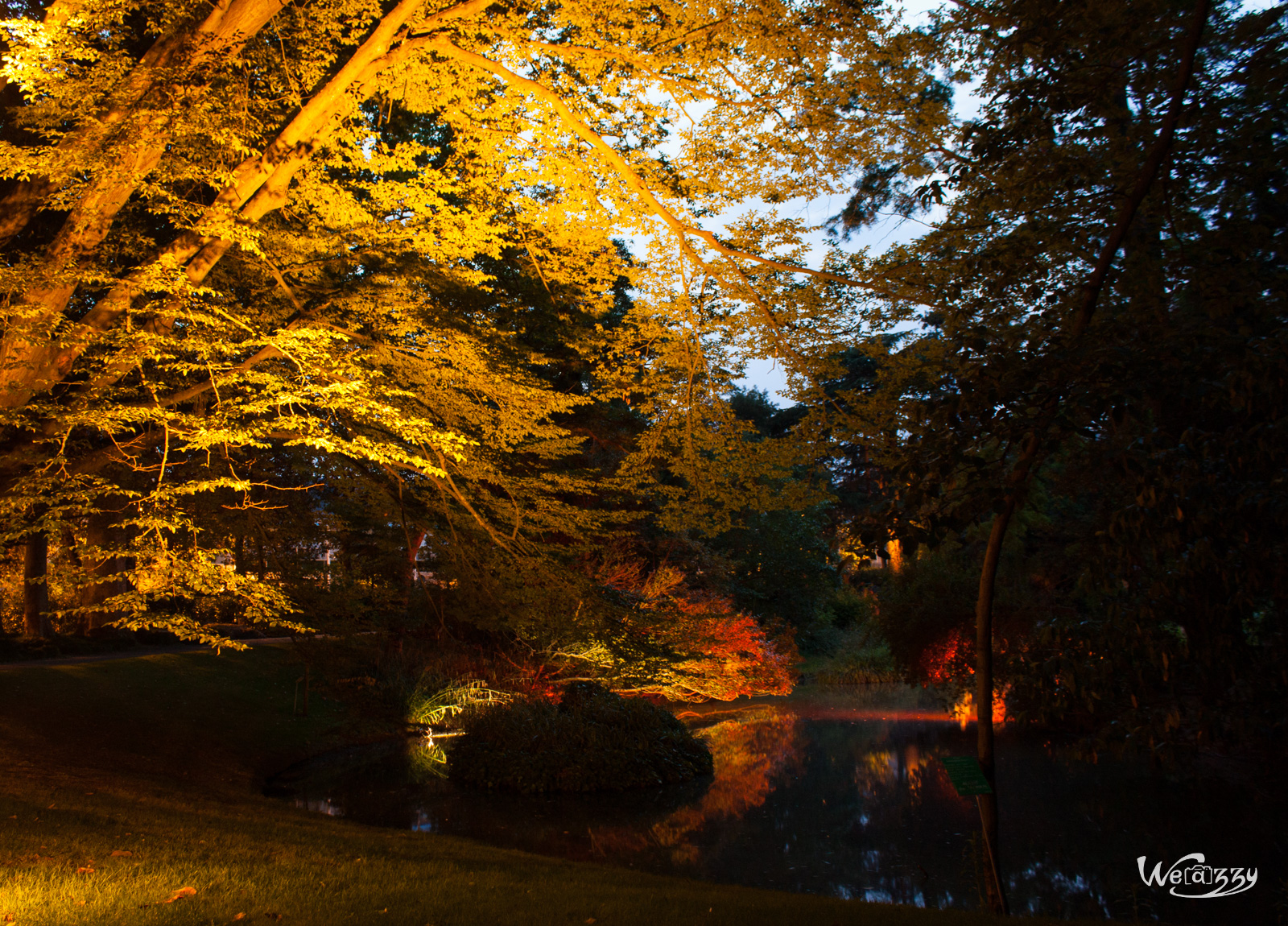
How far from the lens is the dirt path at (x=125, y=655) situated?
54.7 ft

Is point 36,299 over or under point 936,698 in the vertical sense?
over

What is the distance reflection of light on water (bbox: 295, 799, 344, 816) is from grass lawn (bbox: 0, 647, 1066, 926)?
689 mm

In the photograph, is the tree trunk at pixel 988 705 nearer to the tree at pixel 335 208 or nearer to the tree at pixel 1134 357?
the tree at pixel 1134 357

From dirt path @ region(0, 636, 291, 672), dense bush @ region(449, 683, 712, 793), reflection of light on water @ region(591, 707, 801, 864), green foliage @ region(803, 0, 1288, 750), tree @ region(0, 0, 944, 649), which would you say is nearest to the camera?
green foliage @ region(803, 0, 1288, 750)

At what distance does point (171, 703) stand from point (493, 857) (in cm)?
1070

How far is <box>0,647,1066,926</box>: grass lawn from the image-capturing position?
5.20 m

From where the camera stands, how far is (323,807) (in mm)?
11289

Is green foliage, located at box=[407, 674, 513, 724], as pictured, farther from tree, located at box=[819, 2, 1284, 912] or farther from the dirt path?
tree, located at box=[819, 2, 1284, 912]

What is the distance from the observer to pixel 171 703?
1541 centimetres

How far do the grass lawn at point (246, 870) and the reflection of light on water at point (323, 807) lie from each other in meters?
0.69

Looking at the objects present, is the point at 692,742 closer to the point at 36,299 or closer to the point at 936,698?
the point at 936,698

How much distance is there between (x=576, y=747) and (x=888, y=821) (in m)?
5.25

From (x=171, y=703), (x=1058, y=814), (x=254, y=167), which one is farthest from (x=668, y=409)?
(x=171, y=703)

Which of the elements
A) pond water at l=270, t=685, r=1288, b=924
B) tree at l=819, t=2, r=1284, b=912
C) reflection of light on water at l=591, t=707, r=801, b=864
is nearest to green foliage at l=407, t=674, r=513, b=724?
pond water at l=270, t=685, r=1288, b=924
